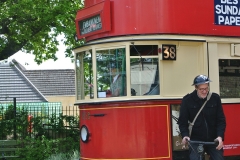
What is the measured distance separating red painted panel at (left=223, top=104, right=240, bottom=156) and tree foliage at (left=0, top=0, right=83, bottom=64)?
237 inches

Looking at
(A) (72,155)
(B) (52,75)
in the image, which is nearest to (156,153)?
(A) (72,155)

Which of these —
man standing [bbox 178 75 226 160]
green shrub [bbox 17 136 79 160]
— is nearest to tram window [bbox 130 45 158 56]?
man standing [bbox 178 75 226 160]

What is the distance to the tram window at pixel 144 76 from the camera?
30.4 ft

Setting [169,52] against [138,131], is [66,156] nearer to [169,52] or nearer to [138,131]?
[138,131]

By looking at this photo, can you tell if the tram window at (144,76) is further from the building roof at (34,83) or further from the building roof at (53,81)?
the building roof at (53,81)

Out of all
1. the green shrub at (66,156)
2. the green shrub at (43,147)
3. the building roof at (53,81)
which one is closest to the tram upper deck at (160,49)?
the green shrub at (66,156)

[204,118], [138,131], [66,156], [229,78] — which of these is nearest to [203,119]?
[204,118]

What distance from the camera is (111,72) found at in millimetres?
9484

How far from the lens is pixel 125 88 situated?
30.5ft

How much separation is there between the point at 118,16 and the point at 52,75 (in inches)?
1477

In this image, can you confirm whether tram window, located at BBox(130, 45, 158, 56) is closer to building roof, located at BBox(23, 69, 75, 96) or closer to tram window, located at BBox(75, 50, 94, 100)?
tram window, located at BBox(75, 50, 94, 100)

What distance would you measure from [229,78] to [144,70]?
152 centimetres

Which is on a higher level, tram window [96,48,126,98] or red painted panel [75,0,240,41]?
red painted panel [75,0,240,41]

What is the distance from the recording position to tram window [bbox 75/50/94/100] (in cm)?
988
